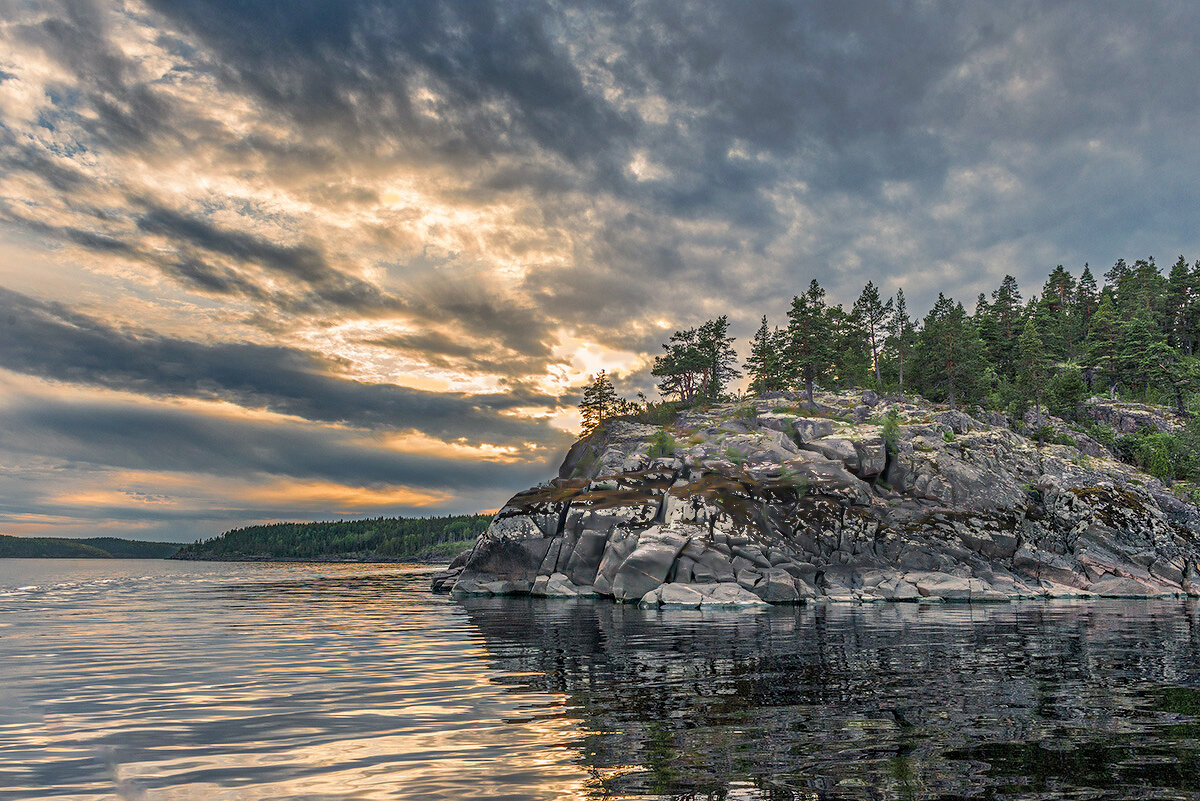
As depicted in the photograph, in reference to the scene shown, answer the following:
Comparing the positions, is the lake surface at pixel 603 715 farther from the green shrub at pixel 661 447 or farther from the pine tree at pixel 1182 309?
the pine tree at pixel 1182 309

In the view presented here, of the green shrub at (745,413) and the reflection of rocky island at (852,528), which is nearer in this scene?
the reflection of rocky island at (852,528)

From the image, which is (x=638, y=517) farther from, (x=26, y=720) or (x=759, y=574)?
(x=26, y=720)

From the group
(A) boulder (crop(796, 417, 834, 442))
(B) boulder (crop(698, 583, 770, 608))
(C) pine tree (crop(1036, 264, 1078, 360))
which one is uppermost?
(C) pine tree (crop(1036, 264, 1078, 360))

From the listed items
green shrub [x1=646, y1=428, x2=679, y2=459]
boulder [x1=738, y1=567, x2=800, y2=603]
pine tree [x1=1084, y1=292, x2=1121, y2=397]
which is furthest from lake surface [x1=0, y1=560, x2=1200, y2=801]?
pine tree [x1=1084, y1=292, x2=1121, y2=397]

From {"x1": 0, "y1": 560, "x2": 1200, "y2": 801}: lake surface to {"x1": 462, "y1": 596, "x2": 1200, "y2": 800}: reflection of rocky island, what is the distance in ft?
0.24

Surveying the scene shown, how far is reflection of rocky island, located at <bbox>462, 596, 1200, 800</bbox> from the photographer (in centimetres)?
911

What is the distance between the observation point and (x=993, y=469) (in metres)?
73.4

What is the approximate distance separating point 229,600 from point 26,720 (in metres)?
45.7

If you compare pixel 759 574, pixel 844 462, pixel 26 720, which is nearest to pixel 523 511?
pixel 759 574

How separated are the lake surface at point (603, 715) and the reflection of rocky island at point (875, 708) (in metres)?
0.07

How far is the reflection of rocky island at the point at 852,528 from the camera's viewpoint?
2229 inches

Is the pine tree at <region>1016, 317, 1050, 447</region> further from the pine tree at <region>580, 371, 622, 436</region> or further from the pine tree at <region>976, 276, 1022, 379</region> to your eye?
the pine tree at <region>580, 371, 622, 436</region>

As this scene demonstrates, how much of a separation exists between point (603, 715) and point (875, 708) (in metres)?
6.34

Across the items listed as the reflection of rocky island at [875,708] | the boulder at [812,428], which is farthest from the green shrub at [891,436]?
the reflection of rocky island at [875,708]
